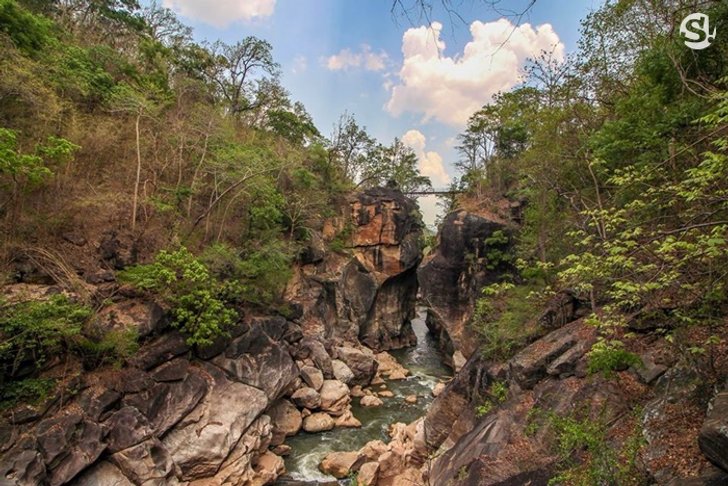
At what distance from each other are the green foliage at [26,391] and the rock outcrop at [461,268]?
17.1 m

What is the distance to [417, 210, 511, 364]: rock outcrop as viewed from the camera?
1964 centimetres

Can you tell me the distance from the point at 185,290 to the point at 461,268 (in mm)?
15231

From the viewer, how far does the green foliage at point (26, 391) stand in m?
7.45

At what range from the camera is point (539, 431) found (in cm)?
658

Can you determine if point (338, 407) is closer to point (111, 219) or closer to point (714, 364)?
point (111, 219)

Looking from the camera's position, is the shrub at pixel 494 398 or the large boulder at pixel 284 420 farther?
the large boulder at pixel 284 420

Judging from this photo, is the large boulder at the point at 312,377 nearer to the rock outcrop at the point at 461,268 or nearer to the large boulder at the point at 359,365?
the large boulder at the point at 359,365

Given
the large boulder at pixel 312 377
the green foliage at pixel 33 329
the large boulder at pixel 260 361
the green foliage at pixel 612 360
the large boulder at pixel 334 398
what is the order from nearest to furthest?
the green foliage at pixel 612 360, the green foliage at pixel 33 329, the large boulder at pixel 260 361, the large boulder at pixel 334 398, the large boulder at pixel 312 377

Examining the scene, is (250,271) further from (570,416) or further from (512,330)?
(570,416)

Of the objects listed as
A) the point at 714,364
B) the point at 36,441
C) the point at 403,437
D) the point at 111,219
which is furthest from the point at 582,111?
the point at 36,441

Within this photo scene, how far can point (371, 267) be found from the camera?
80.6ft

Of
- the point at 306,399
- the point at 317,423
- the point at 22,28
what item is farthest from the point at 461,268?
the point at 22,28

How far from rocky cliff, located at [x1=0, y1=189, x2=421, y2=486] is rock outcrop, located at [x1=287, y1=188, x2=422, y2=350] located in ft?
12.7

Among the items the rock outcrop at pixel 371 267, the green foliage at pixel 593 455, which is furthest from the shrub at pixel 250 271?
the green foliage at pixel 593 455
